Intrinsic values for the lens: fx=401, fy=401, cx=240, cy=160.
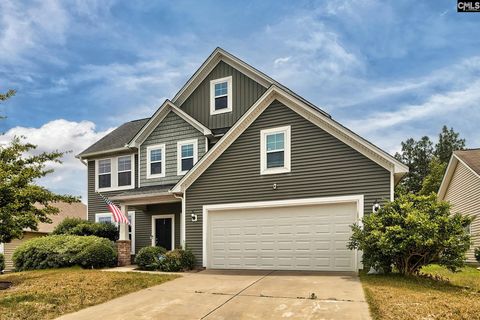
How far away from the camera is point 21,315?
26.8 feet

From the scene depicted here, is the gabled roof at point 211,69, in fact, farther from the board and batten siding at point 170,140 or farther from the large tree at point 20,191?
the large tree at point 20,191

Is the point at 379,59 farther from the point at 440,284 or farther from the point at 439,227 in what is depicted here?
the point at 440,284

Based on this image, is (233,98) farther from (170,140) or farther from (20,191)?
(20,191)

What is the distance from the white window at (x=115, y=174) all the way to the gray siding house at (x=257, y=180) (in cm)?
136

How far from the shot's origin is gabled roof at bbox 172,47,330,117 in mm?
17888

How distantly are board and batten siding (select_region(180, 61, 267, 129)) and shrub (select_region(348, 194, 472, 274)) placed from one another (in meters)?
8.32

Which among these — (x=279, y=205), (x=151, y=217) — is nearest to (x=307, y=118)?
(x=279, y=205)

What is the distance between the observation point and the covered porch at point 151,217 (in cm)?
1708

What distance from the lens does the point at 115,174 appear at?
20.3m

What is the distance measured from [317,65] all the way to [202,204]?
6.67 m

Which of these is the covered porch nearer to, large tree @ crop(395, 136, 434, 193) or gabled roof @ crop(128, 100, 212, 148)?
gabled roof @ crop(128, 100, 212, 148)

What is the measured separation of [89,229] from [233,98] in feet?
29.6

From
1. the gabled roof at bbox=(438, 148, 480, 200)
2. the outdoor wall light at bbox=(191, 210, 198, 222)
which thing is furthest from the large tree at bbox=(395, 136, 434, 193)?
the outdoor wall light at bbox=(191, 210, 198, 222)

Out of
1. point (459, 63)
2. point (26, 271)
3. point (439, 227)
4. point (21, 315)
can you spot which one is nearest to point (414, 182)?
point (459, 63)
